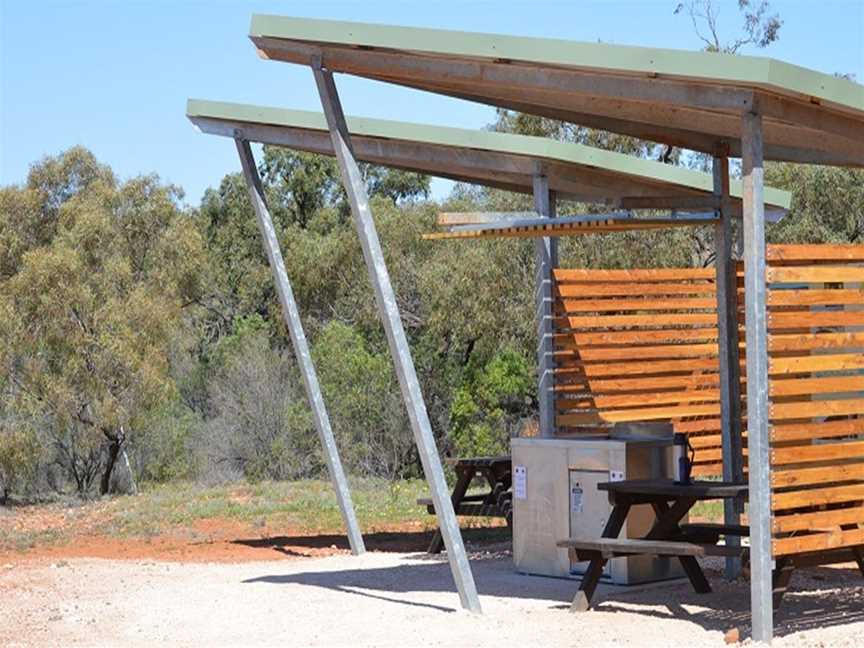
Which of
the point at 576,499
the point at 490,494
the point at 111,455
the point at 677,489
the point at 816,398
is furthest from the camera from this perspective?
the point at 111,455

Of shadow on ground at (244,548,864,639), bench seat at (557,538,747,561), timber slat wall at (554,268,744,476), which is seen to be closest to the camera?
bench seat at (557,538,747,561)

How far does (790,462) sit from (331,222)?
2803 centimetres

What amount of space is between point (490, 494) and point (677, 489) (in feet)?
11.9

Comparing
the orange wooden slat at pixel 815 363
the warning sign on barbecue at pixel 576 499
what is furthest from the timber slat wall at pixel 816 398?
the warning sign on barbecue at pixel 576 499

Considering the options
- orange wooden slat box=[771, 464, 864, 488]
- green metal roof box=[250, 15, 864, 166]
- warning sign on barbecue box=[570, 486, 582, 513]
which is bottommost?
warning sign on barbecue box=[570, 486, 582, 513]

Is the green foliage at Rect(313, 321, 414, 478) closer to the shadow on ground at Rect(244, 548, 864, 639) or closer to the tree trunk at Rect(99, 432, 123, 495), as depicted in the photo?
the tree trunk at Rect(99, 432, 123, 495)

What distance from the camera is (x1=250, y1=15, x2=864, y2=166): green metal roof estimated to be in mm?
7801

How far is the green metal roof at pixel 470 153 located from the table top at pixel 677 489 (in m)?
2.91

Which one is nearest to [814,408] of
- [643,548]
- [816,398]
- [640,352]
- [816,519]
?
[816,398]

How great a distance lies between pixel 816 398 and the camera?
8.63 m

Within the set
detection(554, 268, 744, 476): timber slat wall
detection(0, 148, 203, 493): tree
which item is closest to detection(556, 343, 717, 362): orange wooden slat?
detection(554, 268, 744, 476): timber slat wall

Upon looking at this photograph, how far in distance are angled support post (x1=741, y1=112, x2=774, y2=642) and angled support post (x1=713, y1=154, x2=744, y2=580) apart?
8.20ft

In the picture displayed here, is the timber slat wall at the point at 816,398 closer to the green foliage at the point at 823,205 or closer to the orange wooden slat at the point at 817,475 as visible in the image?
the orange wooden slat at the point at 817,475

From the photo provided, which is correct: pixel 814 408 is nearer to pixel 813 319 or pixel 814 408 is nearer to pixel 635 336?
pixel 813 319
